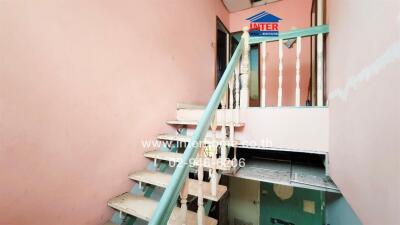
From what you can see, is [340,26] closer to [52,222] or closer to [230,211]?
[52,222]

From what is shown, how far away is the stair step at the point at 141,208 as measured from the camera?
4.36 feet

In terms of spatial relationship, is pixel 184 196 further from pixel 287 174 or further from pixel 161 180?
pixel 287 174

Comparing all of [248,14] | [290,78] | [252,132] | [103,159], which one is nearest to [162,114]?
[103,159]

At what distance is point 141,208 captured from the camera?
1.50 m

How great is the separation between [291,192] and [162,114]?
7.19 feet

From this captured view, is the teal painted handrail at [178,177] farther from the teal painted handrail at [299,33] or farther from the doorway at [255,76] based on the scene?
the doorway at [255,76]

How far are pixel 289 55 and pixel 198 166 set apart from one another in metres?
3.54

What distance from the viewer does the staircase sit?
923 millimetres

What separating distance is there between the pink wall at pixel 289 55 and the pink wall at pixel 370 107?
2.81 metres

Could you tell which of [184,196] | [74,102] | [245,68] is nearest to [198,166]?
[184,196]

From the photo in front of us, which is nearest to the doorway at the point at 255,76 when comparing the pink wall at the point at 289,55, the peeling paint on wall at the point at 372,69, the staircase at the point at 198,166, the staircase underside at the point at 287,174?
the pink wall at the point at 289,55

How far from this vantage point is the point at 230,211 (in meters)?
3.15

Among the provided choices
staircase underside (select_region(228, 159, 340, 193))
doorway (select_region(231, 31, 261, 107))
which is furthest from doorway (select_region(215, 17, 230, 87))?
staircase underside (select_region(228, 159, 340, 193))

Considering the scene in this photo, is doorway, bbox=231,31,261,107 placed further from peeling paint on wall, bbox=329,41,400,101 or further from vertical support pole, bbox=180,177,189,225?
vertical support pole, bbox=180,177,189,225
